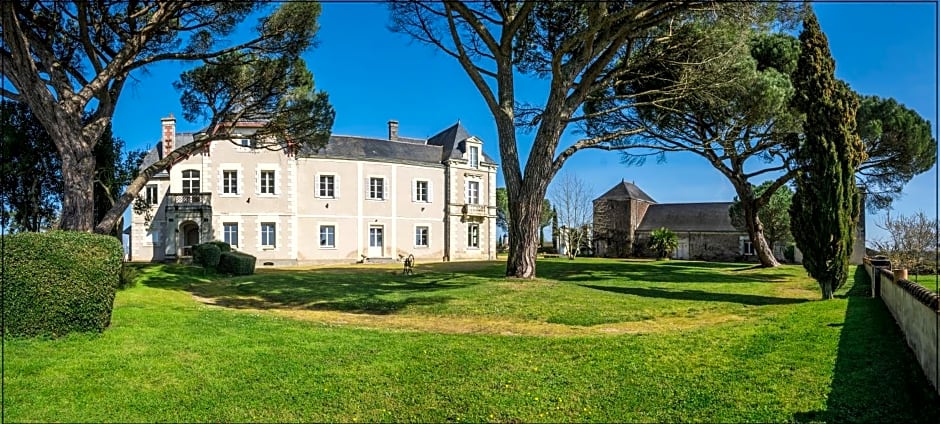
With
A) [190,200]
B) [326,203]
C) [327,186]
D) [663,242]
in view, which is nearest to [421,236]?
[326,203]

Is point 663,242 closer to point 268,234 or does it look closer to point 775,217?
point 775,217

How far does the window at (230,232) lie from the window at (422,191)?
9.39 m

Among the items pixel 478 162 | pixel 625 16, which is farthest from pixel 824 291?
pixel 478 162

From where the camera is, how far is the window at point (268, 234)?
89.9ft

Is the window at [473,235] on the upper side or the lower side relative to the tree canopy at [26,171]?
lower

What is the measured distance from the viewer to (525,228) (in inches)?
556

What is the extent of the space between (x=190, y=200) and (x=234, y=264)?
29.2 feet

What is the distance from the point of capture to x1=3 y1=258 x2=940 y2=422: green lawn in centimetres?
447

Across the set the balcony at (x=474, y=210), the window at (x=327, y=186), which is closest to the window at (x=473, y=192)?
the balcony at (x=474, y=210)

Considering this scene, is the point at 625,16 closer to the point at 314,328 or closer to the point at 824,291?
the point at 824,291

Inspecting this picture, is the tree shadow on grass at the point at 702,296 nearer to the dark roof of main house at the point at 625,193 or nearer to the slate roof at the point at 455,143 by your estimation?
the slate roof at the point at 455,143

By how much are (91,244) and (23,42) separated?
5.56m

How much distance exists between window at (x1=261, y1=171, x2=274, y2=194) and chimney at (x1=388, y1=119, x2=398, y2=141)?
27.2 ft

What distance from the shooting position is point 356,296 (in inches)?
470
